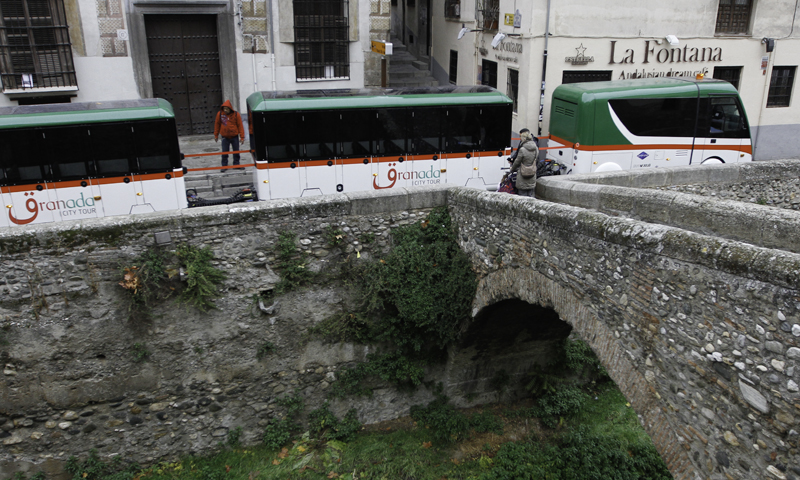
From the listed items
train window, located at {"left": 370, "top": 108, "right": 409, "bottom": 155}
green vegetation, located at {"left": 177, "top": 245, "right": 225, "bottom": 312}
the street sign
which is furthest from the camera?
the street sign

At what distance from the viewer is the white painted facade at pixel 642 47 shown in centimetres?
1523

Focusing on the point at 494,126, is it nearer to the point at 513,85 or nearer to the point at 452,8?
the point at 513,85

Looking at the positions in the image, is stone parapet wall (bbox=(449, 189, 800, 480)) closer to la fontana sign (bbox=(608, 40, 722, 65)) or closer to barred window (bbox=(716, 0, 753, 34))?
la fontana sign (bbox=(608, 40, 722, 65))

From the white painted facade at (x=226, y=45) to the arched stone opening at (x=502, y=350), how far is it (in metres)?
8.62

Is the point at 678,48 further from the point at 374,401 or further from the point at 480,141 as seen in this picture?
the point at 374,401

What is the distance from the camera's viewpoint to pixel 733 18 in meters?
16.7

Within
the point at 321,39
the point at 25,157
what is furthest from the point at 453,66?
the point at 25,157

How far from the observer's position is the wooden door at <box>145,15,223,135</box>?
14328mm

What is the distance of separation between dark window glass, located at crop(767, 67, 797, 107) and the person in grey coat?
12.2 m

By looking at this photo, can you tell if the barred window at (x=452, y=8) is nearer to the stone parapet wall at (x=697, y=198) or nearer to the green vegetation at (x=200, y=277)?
the stone parapet wall at (x=697, y=198)

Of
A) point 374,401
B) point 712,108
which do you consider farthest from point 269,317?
point 712,108

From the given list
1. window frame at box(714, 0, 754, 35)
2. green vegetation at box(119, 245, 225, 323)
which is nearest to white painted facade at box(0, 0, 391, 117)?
green vegetation at box(119, 245, 225, 323)

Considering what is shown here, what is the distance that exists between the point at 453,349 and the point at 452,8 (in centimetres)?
1394

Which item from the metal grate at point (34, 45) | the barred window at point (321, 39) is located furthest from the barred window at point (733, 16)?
the metal grate at point (34, 45)
